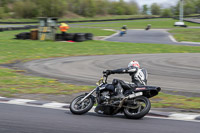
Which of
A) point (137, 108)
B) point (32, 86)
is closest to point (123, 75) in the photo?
point (32, 86)

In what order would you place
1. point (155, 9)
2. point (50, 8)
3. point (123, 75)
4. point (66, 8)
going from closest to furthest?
point (123, 75) < point (50, 8) < point (66, 8) < point (155, 9)

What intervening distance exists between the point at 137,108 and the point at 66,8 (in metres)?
93.0

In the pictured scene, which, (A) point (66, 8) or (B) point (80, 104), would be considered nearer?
(B) point (80, 104)

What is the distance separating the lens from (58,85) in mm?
10281

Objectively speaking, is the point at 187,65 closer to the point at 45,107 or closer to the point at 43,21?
the point at 45,107

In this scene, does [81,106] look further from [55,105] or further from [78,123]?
[55,105]

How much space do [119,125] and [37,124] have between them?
1.49 m

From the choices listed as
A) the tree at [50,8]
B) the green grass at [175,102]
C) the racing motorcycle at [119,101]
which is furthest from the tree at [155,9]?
the racing motorcycle at [119,101]

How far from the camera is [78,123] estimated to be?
596cm

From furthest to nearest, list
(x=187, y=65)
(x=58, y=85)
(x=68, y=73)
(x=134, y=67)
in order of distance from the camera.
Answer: (x=187, y=65) < (x=68, y=73) < (x=58, y=85) < (x=134, y=67)

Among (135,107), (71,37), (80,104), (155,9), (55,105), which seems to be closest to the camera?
(135,107)

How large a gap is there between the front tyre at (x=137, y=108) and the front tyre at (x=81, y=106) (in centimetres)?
78

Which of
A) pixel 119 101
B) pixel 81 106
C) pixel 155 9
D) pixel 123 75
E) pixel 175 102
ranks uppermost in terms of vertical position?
pixel 155 9

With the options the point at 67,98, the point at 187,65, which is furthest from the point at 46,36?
the point at 67,98
